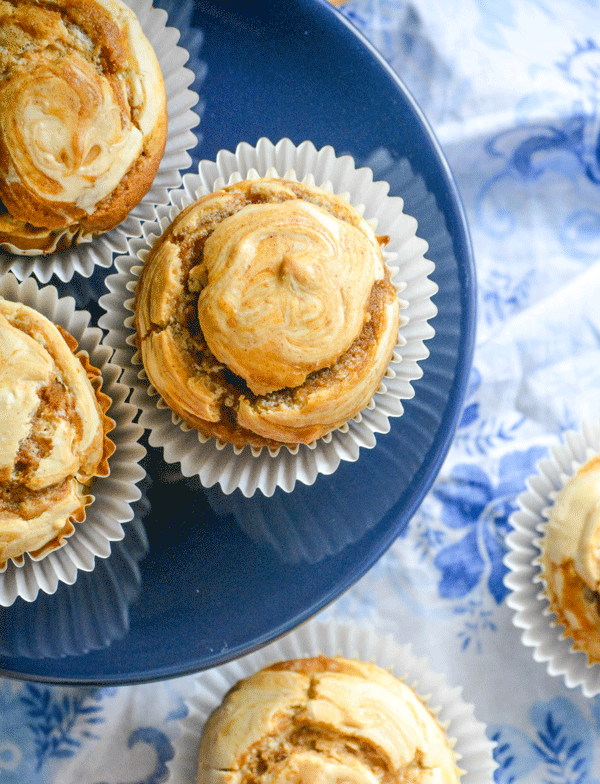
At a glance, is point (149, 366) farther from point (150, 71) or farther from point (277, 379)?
point (150, 71)

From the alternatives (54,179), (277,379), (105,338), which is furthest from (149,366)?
(54,179)

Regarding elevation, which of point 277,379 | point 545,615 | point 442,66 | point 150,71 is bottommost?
point 545,615

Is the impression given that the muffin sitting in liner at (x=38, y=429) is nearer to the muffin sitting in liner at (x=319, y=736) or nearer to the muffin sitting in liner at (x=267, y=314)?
the muffin sitting in liner at (x=267, y=314)

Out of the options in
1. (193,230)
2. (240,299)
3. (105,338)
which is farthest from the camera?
(105,338)

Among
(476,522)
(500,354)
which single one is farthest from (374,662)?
(500,354)

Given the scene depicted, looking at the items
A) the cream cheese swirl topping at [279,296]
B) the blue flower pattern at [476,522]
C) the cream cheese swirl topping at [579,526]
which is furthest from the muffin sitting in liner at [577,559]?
the cream cheese swirl topping at [279,296]
